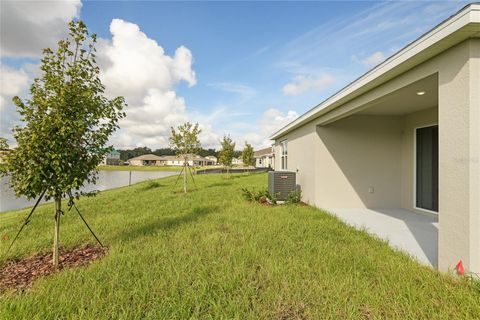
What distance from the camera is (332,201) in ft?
25.8

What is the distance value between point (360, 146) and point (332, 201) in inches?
81.2

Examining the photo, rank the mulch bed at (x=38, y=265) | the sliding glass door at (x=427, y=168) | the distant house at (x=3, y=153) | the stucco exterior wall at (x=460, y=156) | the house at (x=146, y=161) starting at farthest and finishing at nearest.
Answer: the house at (x=146, y=161) < the sliding glass door at (x=427, y=168) < the distant house at (x=3, y=153) < the mulch bed at (x=38, y=265) < the stucco exterior wall at (x=460, y=156)

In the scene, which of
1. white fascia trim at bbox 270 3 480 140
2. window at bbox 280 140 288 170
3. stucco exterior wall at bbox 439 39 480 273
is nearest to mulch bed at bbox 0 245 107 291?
stucco exterior wall at bbox 439 39 480 273

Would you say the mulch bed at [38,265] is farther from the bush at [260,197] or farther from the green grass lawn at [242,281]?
the bush at [260,197]

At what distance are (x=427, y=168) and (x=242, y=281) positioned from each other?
22.1 ft

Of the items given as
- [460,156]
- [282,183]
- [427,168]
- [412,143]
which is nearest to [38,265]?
[460,156]

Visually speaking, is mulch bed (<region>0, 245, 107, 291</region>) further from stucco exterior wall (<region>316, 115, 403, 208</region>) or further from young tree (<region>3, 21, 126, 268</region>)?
stucco exterior wall (<region>316, 115, 403, 208</region>)

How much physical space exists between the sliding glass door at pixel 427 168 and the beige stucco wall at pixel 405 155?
0.27 meters

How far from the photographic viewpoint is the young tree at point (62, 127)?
325 centimetres

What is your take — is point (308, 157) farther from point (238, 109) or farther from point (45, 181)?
point (238, 109)

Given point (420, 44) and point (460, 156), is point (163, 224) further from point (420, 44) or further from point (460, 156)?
point (420, 44)

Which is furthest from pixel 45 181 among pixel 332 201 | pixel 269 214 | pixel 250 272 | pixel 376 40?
pixel 376 40

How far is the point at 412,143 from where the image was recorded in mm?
7406

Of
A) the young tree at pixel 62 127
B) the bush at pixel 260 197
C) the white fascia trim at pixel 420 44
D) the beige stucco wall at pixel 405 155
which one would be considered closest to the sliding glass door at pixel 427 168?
the beige stucco wall at pixel 405 155
